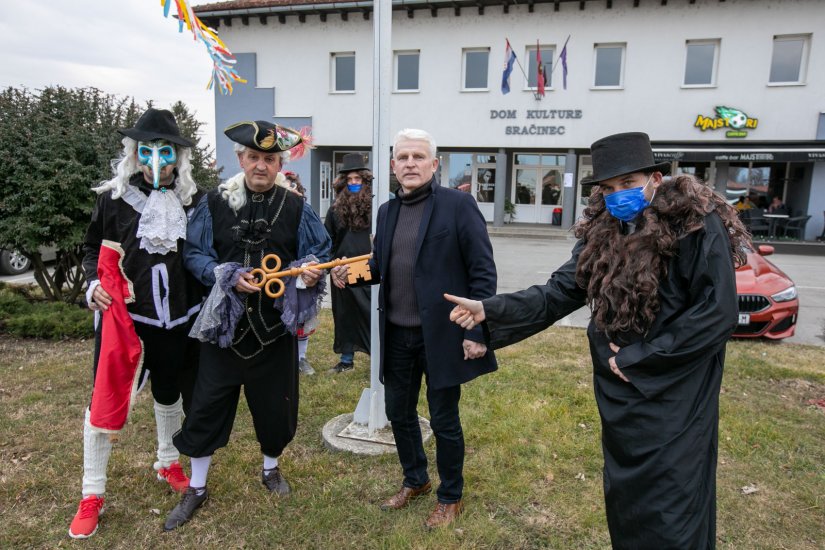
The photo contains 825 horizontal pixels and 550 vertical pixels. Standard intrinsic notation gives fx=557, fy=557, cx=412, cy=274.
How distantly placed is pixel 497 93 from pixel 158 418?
61.3ft

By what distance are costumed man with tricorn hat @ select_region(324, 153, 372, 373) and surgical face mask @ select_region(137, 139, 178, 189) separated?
2061 mm

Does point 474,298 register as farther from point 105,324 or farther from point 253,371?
point 105,324

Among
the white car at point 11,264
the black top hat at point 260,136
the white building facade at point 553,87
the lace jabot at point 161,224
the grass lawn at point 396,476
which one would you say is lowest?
the grass lawn at point 396,476

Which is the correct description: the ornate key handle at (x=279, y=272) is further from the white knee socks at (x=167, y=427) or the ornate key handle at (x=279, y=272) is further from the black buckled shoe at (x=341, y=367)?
the black buckled shoe at (x=341, y=367)

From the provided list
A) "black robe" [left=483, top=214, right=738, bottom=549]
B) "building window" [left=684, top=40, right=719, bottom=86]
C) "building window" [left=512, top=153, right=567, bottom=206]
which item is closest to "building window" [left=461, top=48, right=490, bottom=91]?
"building window" [left=512, top=153, right=567, bottom=206]

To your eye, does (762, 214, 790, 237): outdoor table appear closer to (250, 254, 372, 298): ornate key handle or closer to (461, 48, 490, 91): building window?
(461, 48, 490, 91): building window

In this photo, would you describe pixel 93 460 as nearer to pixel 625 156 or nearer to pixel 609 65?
pixel 625 156

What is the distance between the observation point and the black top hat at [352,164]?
5.00m

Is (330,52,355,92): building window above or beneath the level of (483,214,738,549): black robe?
above

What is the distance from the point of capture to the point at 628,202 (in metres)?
2.14

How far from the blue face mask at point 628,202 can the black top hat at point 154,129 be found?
2.24 meters

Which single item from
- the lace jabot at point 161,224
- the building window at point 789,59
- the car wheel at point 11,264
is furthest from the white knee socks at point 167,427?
the building window at point 789,59

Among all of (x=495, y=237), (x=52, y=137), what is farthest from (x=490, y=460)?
(x=495, y=237)

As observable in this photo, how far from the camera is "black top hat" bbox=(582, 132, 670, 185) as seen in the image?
6.91 ft
